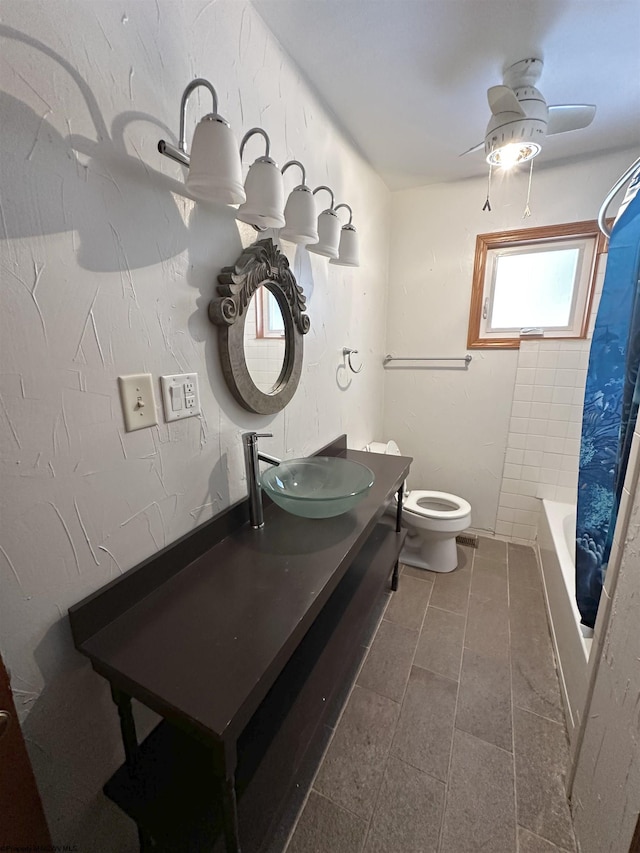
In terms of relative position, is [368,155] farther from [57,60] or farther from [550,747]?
[550,747]

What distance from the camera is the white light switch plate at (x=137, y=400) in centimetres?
78

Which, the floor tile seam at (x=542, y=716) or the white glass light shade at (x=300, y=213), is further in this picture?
the floor tile seam at (x=542, y=716)


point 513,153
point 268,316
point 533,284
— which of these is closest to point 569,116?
point 513,153

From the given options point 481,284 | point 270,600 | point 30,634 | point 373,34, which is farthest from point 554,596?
point 373,34

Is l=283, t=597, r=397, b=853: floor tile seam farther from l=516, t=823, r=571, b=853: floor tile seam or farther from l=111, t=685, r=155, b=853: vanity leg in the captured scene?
l=516, t=823, r=571, b=853: floor tile seam

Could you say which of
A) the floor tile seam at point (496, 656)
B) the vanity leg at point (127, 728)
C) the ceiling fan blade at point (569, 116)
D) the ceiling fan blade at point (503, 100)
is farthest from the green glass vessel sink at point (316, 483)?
the ceiling fan blade at point (569, 116)

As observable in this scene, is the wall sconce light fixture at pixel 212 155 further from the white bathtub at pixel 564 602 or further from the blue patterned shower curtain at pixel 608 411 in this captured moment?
the white bathtub at pixel 564 602

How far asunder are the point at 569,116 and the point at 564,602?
6.59ft

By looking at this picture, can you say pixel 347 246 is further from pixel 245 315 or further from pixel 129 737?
pixel 129 737

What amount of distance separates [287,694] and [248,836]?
0.27m

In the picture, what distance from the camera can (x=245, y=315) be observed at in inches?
42.7

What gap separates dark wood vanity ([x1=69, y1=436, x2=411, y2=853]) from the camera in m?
0.63

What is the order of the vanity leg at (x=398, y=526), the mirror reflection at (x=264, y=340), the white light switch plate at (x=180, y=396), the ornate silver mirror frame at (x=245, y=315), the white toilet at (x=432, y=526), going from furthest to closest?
the white toilet at (x=432, y=526), the vanity leg at (x=398, y=526), the mirror reflection at (x=264, y=340), the ornate silver mirror frame at (x=245, y=315), the white light switch plate at (x=180, y=396)

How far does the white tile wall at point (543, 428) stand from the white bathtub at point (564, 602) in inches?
4.8
